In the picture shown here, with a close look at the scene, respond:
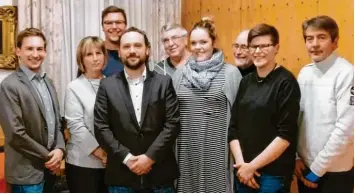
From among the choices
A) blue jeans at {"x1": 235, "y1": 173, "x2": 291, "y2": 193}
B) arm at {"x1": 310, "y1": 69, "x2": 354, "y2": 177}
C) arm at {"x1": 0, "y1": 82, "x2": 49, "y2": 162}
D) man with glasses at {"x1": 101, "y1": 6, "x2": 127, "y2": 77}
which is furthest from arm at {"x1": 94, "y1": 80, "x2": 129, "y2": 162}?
arm at {"x1": 310, "y1": 69, "x2": 354, "y2": 177}

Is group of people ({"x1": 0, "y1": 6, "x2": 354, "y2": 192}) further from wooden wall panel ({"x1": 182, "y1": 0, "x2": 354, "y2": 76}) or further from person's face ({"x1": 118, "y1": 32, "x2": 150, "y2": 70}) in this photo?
wooden wall panel ({"x1": 182, "y1": 0, "x2": 354, "y2": 76})

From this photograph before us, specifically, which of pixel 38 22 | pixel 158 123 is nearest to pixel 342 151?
pixel 158 123

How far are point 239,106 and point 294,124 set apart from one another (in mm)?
295

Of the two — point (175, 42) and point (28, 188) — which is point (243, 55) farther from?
point (28, 188)

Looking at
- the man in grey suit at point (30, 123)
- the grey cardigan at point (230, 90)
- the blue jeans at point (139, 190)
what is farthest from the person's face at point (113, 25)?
the blue jeans at point (139, 190)

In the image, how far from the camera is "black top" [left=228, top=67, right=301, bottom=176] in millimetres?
2299

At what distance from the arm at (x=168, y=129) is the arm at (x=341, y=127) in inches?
29.9

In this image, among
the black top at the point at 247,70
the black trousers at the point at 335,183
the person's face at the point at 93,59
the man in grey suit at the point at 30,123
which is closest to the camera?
the black trousers at the point at 335,183

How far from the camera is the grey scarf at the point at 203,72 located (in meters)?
2.54

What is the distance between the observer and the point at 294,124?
233 cm

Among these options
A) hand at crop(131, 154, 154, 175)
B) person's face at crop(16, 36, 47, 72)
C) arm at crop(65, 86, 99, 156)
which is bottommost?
hand at crop(131, 154, 154, 175)

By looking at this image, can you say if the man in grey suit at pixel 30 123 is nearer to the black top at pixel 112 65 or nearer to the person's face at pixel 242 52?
the black top at pixel 112 65

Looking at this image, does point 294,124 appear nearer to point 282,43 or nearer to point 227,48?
point 282,43

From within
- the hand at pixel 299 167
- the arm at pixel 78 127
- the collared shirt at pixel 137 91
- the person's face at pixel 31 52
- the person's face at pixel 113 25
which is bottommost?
the hand at pixel 299 167
